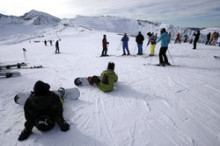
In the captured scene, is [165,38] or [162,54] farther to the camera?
[162,54]

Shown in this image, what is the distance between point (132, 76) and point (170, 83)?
182 centimetres

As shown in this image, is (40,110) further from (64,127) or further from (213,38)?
(213,38)

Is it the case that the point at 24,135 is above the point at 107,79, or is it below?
below

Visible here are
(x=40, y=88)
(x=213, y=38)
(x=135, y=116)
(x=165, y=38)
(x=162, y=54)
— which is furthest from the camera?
(x=213, y=38)

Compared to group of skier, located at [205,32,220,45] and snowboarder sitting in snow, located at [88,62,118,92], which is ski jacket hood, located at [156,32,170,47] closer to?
snowboarder sitting in snow, located at [88,62,118,92]

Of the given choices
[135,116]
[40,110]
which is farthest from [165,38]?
[40,110]

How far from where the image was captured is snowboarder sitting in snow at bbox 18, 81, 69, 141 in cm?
264

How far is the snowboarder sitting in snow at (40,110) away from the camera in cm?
264

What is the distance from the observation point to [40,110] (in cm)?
269

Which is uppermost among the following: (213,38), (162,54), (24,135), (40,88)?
(213,38)

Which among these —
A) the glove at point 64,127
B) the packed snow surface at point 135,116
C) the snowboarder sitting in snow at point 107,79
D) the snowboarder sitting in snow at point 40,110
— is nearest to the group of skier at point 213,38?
the packed snow surface at point 135,116

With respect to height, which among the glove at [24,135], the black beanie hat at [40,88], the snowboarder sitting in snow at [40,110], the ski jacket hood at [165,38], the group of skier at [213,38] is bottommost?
the glove at [24,135]

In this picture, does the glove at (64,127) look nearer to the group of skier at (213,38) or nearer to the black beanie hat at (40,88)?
the black beanie hat at (40,88)

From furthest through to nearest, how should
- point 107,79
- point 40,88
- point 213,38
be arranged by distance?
point 213,38
point 107,79
point 40,88
